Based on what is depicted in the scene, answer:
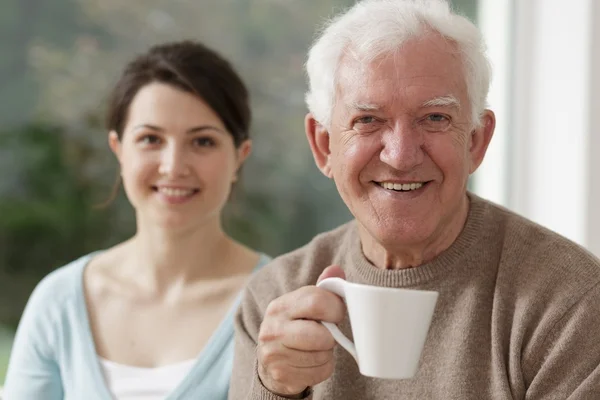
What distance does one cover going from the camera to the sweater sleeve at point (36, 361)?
1.97m

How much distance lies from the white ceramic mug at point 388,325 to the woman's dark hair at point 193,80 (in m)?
0.96

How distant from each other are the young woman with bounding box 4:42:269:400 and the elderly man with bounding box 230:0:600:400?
492 millimetres

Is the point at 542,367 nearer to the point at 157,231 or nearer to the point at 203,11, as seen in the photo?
the point at 157,231

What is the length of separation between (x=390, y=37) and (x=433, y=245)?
40 cm

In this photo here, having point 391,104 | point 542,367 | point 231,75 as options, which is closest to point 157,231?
point 231,75

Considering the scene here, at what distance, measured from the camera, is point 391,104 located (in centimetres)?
134

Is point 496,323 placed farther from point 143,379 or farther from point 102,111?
point 102,111

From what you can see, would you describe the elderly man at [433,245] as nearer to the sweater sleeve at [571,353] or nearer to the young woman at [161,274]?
the sweater sleeve at [571,353]

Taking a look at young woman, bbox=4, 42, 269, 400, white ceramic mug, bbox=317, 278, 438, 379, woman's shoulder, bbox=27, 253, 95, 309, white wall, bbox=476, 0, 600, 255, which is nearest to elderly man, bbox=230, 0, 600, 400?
white ceramic mug, bbox=317, 278, 438, 379

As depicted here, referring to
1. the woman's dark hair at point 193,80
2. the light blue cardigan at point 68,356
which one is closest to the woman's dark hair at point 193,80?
the woman's dark hair at point 193,80

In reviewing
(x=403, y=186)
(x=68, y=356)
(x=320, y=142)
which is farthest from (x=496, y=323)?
(x=68, y=356)

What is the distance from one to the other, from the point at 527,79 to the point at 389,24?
1.12 meters

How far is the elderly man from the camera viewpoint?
4.17 feet

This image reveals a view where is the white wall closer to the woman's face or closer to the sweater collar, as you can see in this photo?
the sweater collar
